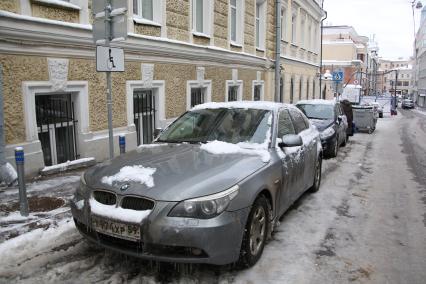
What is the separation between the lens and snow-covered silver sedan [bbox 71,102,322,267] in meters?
3.30

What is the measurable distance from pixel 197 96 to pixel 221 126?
769 cm

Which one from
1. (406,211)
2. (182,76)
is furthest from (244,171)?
(182,76)

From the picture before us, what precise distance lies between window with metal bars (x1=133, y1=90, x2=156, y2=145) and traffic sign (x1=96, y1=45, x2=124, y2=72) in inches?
167

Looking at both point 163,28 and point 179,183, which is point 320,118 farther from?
point 179,183

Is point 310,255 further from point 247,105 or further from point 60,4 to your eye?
point 60,4

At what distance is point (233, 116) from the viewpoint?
511 cm

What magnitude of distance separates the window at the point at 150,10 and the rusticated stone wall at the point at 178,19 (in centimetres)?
33

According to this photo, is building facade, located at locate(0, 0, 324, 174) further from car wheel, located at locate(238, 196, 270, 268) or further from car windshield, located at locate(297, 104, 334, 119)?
car wheel, located at locate(238, 196, 270, 268)

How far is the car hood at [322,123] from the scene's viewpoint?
10.7m

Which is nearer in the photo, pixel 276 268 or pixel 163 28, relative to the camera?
pixel 276 268

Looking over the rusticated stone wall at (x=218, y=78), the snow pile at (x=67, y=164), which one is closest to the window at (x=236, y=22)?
the rusticated stone wall at (x=218, y=78)

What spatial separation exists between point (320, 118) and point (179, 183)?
867cm

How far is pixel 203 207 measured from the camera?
3.33 metres

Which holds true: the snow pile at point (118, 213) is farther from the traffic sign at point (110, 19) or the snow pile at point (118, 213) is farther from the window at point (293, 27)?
the window at point (293, 27)
